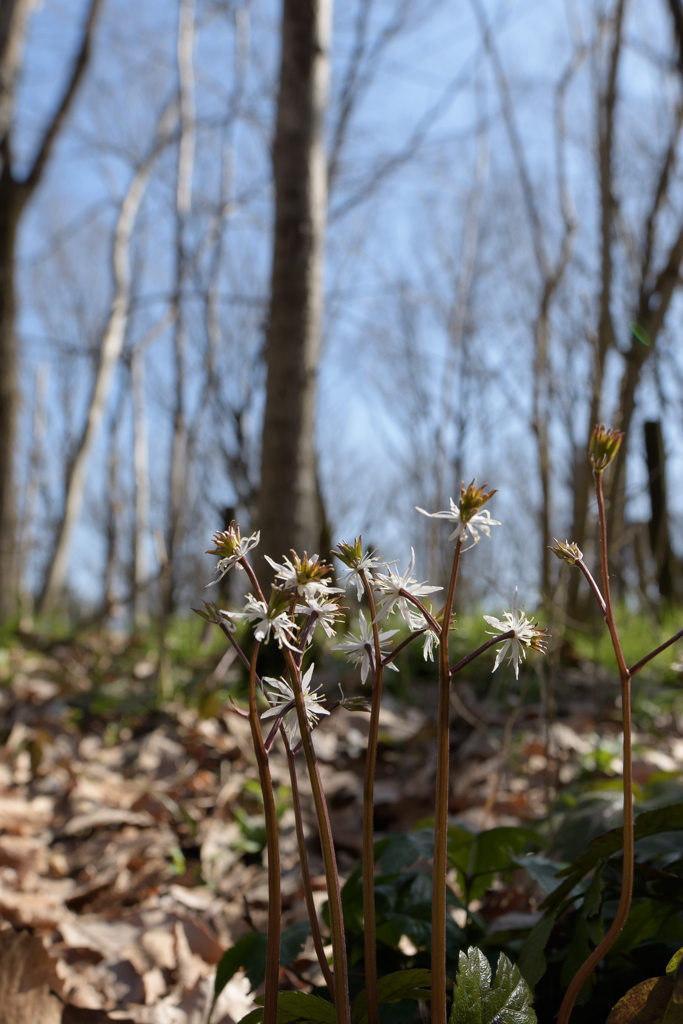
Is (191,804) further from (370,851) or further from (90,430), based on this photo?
(90,430)

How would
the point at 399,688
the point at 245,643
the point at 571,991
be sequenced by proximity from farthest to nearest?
the point at 399,688
the point at 245,643
the point at 571,991

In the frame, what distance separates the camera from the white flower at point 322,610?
1.89 feet

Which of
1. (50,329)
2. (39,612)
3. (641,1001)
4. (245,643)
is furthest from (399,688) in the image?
(50,329)

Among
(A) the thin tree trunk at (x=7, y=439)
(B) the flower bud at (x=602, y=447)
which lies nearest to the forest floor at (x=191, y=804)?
(B) the flower bud at (x=602, y=447)

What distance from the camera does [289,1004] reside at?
63 centimetres

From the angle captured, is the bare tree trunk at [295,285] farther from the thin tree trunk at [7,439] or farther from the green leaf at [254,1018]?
the thin tree trunk at [7,439]

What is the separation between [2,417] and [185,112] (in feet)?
14.0

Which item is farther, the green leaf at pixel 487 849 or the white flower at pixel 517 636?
the green leaf at pixel 487 849

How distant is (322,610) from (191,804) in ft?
6.35

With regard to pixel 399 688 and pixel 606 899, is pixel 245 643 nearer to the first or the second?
pixel 399 688

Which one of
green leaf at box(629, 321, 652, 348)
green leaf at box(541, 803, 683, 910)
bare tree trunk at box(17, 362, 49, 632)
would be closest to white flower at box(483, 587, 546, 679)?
green leaf at box(541, 803, 683, 910)

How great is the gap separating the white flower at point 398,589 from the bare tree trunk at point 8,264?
5.71m

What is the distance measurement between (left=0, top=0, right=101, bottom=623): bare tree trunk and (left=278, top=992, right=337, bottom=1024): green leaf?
5.61 meters

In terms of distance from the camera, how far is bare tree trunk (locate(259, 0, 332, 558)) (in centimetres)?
321
